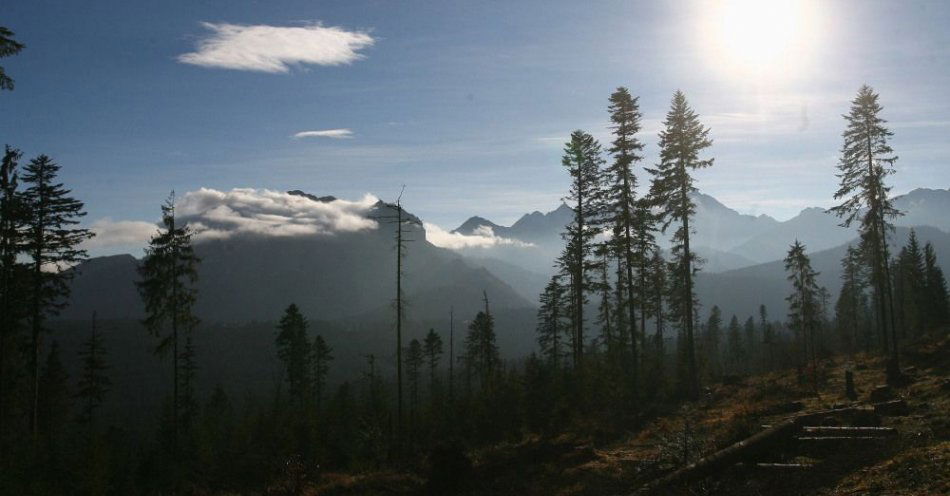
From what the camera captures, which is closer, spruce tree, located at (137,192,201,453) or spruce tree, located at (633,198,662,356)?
spruce tree, located at (137,192,201,453)

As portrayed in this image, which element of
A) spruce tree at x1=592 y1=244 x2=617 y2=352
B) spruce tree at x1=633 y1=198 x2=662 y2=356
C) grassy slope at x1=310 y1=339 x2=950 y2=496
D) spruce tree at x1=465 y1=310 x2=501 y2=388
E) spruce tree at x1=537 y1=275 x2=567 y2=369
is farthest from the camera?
spruce tree at x1=465 y1=310 x2=501 y2=388

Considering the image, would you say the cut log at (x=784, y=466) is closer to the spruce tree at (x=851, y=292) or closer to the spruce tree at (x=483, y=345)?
the spruce tree at (x=483, y=345)

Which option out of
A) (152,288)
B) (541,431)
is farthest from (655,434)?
(152,288)

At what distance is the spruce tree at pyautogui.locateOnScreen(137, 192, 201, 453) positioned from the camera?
28688 millimetres

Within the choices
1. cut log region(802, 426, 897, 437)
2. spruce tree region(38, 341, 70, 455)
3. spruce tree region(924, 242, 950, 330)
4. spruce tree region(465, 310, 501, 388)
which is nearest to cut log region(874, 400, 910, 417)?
cut log region(802, 426, 897, 437)

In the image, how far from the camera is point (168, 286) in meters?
29.1

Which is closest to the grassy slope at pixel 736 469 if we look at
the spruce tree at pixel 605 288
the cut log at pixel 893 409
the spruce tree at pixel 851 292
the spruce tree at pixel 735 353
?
the cut log at pixel 893 409

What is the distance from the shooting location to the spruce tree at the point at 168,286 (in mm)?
28688

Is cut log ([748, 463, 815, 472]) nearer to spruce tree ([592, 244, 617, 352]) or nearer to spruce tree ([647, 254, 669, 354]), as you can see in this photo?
spruce tree ([592, 244, 617, 352])

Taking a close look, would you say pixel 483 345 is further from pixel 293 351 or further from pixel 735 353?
pixel 735 353

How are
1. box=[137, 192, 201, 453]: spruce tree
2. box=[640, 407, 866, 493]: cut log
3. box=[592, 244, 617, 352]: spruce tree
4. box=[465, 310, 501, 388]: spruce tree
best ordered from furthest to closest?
box=[465, 310, 501, 388]: spruce tree, box=[592, 244, 617, 352]: spruce tree, box=[137, 192, 201, 453]: spruce tree, box=[640, 407, 866, 493]: cut log

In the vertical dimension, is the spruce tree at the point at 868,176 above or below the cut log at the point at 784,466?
above

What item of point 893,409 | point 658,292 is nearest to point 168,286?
point 893,409

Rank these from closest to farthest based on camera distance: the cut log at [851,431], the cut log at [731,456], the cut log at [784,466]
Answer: the cut log at [784,466] < the cut log at [731,456] < the cut log at [851,431]
